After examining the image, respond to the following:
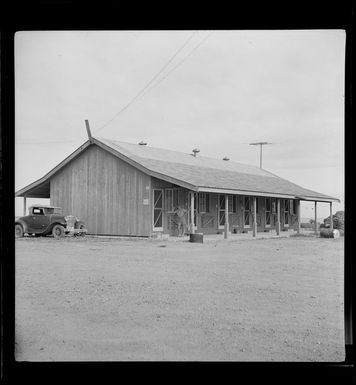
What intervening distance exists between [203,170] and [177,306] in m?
10.7

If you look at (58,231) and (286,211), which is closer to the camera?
(58,231)

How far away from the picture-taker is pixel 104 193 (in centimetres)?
1544

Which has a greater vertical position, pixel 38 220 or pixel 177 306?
pixel 38 220

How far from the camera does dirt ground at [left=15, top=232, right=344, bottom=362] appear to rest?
4.52 m

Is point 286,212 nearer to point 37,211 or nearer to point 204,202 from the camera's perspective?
point 204,202

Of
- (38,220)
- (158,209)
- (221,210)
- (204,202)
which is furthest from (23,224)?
(221,210)

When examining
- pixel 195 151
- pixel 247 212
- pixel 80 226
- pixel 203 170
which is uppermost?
pixel 195 151

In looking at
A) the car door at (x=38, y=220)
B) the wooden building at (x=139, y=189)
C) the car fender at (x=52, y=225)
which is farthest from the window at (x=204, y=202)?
the car door at (x=38, y=220)

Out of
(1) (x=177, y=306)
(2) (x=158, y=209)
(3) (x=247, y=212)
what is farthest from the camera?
(3) (x=247, y=212)
